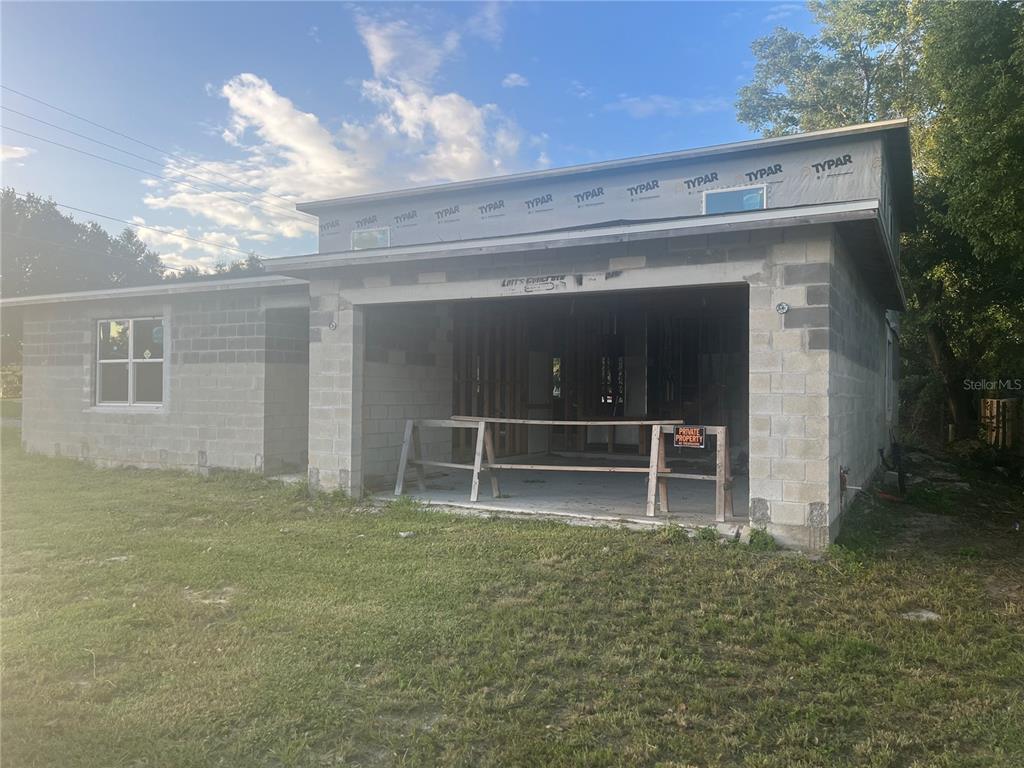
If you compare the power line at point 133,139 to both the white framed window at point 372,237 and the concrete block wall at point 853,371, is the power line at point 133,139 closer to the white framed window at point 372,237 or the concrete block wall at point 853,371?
the white framed window at point 372,237

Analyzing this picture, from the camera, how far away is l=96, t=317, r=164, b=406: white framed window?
12.1 m

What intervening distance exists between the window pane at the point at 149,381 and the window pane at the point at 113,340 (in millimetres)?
430

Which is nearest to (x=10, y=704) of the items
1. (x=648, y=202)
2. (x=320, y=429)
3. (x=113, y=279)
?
(x=320, y=429)

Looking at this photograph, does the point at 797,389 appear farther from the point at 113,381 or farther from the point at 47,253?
the point at 47,253

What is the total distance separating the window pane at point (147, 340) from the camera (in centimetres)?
1203

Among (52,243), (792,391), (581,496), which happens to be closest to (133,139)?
(52,243)

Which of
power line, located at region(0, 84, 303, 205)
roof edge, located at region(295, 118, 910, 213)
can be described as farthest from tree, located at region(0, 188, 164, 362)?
roof edge, located at region(295, 118, 910, 213)

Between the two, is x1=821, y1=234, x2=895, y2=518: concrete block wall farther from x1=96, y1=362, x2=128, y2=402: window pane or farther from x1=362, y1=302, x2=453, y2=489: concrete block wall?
x1=96, y1=362, x2=128, y2=402: window pane

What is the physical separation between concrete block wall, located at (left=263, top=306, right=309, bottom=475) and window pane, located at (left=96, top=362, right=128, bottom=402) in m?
3.64

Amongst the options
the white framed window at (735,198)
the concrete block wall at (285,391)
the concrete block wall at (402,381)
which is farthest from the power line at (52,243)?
the white framed window at (735,198)

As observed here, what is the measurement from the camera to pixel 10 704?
3.40 meters

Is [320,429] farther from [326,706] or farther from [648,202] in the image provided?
[648,202]

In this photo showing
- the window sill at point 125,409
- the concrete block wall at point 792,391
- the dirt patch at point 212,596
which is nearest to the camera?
the dirt patch at point 212,596

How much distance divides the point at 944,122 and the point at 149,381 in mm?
14547
